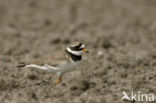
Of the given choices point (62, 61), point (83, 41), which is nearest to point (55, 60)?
point (62, 61)

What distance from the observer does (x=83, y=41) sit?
11570mm

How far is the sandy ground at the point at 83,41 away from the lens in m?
6.80

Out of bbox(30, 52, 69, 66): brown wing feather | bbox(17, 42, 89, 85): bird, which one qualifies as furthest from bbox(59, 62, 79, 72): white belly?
bbox(30, 52, 69, 66): brown wing feather

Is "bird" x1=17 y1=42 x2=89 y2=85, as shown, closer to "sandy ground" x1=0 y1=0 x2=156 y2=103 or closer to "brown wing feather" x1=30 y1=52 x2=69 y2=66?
"brown wing feather" x1=30 y1=52 x2=69 y2=66

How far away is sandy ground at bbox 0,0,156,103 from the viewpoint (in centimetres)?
680

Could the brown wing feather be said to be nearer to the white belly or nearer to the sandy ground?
the white belly

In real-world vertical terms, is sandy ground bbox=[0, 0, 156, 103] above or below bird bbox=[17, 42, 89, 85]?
below

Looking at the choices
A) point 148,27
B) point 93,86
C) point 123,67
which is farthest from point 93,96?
point 148,27

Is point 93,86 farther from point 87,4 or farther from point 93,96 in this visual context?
point 87,4

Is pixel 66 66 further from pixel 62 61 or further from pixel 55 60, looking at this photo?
pixel 55 60

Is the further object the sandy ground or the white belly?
the sandy ground

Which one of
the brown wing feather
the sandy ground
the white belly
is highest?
the brown wing feather

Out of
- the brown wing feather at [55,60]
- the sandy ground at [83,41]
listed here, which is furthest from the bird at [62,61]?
the sandy ground at [83,41]

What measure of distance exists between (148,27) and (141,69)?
5.37 metres
